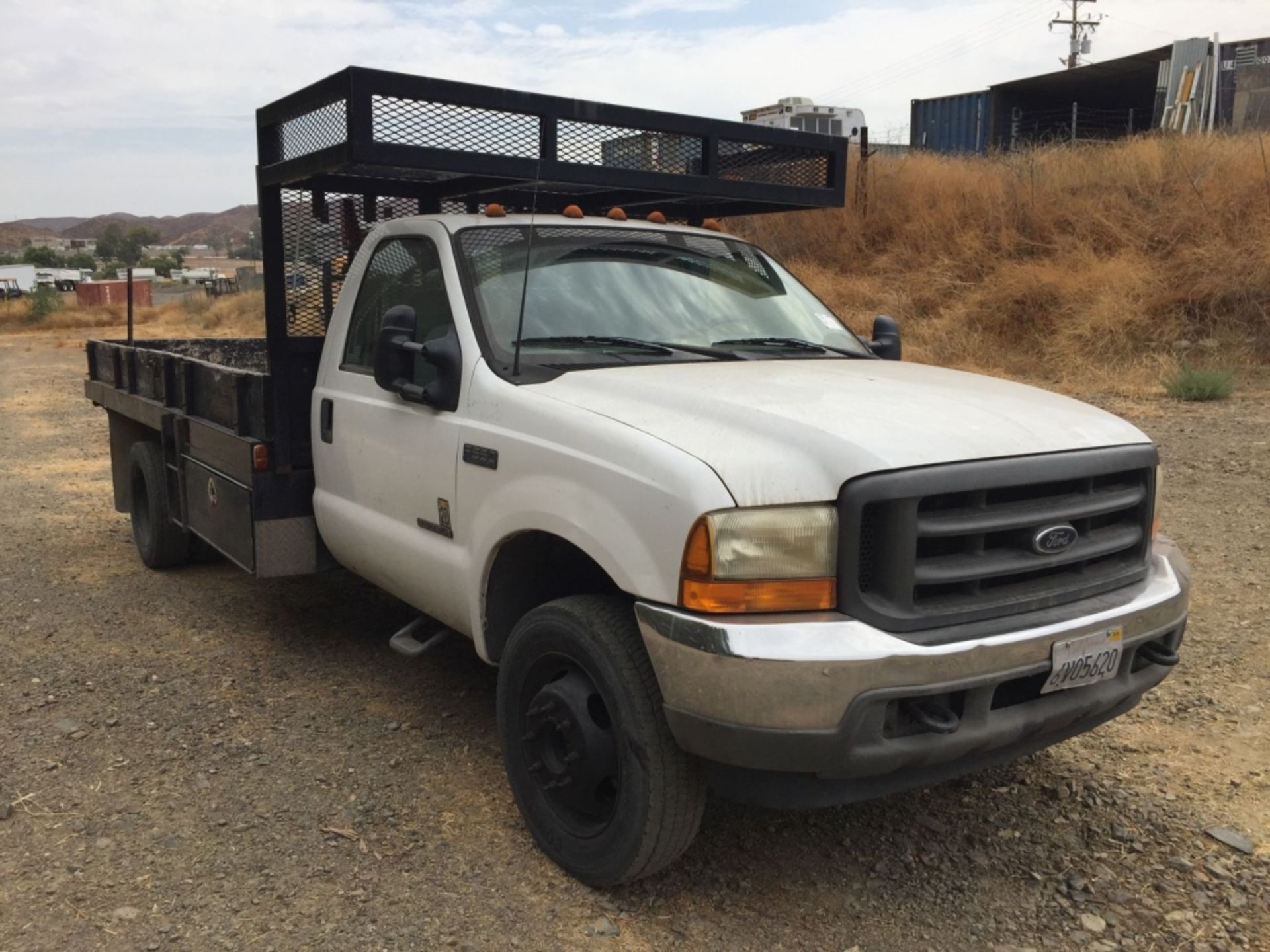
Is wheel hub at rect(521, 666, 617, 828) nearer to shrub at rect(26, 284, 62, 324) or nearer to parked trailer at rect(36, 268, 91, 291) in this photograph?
shrub at rect(26, 284, 62, 324)

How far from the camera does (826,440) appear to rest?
2768 millimetres

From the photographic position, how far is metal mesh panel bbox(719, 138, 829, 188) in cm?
473

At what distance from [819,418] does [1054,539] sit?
696 mm

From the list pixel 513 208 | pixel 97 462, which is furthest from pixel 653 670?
pixel 97 462

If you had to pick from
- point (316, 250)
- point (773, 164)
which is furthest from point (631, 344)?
point (316, 250)

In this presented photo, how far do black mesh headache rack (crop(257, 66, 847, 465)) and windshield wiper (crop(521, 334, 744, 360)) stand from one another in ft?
2.30

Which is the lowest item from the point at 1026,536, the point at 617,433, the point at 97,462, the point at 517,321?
the point at 97,462

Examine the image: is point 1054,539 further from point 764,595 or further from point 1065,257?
point 1065,257

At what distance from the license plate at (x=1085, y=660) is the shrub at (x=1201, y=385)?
30.7 feet

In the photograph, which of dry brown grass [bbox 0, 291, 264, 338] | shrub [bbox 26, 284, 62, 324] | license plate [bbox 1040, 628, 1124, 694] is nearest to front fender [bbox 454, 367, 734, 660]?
license plate [bbox 1040, 628, 1124, 694]

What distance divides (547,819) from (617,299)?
1.82 m

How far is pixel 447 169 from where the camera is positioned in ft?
12.9

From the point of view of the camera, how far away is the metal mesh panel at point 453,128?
379 cm

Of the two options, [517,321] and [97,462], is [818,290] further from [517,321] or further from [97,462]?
[517,321]
